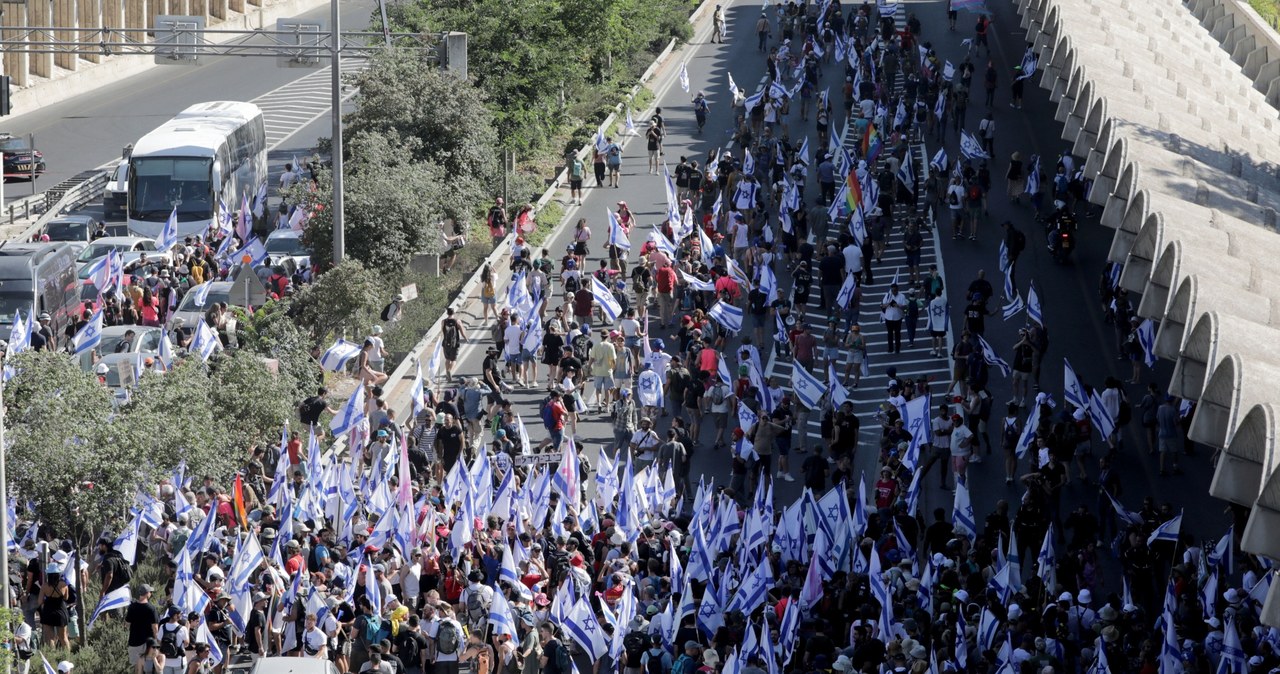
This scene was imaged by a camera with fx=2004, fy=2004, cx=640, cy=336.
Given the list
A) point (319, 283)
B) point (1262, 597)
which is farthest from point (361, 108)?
point (1262, 597)

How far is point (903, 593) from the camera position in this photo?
931 inches

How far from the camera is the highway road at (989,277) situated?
29.6m

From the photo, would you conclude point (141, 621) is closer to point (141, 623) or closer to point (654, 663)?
point (141, 623)

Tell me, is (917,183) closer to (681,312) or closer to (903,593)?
(681,312)

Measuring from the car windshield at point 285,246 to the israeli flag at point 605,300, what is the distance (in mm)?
11069

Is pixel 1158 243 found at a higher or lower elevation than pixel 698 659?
higher

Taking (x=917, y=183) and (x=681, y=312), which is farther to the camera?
(x=917, y=183)

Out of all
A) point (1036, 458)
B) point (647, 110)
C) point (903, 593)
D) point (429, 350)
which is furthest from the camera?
point (647, 110)

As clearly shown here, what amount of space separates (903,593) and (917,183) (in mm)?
20763

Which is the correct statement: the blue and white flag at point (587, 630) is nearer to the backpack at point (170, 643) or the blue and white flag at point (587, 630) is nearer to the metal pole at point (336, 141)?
the backpack at point (170, 643)

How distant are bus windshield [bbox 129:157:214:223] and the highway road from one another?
8.97m

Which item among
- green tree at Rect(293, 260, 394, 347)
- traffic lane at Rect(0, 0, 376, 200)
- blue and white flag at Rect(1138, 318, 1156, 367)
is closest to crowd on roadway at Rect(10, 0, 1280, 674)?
blue and white flag at Rect(1138, 318, 1156, 367)

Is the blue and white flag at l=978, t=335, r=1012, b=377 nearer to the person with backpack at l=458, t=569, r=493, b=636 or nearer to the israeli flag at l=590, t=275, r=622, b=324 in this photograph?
the israeli flag at l=590, t=275, r=622, b=324

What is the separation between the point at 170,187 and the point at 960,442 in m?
26.0
